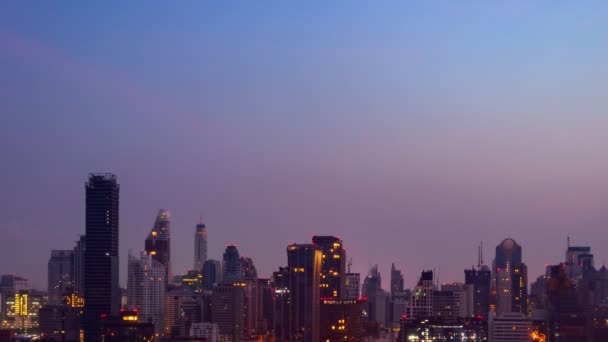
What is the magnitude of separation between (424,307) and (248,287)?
15.6 m

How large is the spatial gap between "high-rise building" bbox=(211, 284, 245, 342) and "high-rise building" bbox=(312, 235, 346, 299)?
8701 millimetres

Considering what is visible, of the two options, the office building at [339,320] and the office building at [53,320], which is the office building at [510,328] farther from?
the office building at [53,320]

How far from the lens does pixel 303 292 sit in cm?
7762

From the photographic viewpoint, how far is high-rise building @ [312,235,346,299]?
8269cm

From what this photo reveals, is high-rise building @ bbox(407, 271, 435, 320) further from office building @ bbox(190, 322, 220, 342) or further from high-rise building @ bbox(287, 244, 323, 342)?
office building @ bbox(190, 322, 220, 342)

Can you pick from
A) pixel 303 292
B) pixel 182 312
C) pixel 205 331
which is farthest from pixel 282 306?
pixel 182 312

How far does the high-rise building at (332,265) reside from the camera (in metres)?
82.7

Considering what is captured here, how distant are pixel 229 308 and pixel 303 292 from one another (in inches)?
531

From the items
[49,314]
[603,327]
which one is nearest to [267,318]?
[49,314]

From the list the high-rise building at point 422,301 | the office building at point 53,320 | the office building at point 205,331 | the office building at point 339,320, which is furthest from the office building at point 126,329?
the high-rise building at point 422,301

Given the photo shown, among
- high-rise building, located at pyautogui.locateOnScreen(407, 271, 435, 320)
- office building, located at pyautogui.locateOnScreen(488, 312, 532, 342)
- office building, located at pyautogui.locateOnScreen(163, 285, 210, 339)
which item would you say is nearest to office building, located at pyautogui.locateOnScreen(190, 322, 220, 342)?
office building, located at pyautogui.locateOnScreen(163, 285, 210, 339)

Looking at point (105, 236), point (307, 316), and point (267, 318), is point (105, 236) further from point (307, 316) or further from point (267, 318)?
point (307, 316)

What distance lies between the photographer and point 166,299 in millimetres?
94125

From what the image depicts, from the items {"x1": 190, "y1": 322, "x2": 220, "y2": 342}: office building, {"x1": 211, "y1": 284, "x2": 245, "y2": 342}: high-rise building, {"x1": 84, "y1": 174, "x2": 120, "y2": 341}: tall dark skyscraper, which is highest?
{"x1": 84, "y1": 174, "x2": 120, "y2": 341}: tall dark skyscraper
